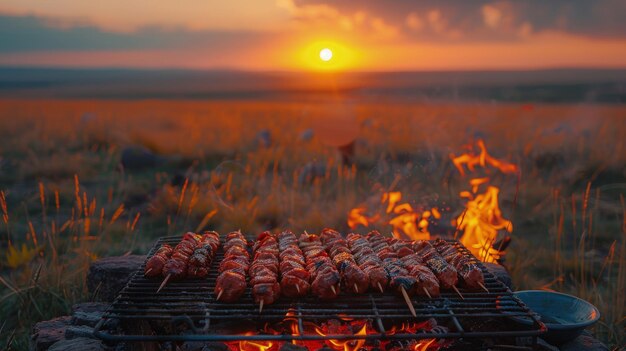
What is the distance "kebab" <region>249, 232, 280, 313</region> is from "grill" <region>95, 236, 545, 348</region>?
0.08 m

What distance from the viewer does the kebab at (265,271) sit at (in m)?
4.05

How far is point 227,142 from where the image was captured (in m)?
21.0

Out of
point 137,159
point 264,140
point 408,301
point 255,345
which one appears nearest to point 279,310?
point 255,345

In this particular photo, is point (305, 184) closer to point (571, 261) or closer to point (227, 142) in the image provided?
point (571, 261)

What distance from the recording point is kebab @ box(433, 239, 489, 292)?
438 cm

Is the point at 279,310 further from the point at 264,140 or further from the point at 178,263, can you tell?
the point at 264,140

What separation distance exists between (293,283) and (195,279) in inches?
36.1

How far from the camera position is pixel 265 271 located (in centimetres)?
441

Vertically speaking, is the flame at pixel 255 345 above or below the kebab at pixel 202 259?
below

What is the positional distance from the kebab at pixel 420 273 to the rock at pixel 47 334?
279 cm

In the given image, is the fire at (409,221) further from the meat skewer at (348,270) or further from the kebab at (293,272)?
the kebab at (293,272)

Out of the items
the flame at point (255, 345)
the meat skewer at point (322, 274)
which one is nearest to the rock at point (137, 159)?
the meat skewer at point (322, 274)

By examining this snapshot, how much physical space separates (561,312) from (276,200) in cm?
609

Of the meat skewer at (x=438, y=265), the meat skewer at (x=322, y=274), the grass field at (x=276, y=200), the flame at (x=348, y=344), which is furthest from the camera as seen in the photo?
the grass field at (x=276, y=200)
